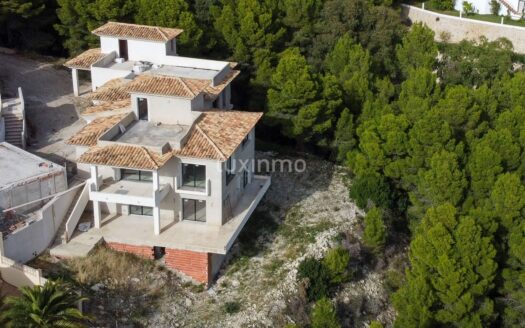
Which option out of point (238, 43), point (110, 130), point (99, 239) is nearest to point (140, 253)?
point (99, 239)

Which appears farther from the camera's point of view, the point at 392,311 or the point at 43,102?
the point at 43,102

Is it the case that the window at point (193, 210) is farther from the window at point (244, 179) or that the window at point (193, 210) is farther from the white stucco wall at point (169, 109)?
the white stucco wall at point (169, 109)

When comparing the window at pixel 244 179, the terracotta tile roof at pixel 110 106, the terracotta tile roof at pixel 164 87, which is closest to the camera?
the terracotta tile roof at pixel 164 87

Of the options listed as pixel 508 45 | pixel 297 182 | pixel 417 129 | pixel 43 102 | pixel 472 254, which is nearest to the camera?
pixel 472 254

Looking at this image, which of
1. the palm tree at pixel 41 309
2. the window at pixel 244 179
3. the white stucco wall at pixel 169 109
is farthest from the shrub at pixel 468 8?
the palm tree at pixel 41 309

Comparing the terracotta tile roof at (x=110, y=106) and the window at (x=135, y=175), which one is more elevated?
the terracotta tile roof at (x=110, y=106)

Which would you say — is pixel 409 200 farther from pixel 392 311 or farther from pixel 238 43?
pixel 238 43

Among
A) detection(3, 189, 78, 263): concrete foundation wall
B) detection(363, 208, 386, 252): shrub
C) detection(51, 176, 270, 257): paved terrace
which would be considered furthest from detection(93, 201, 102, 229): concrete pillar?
detection(363, 208, 386, 252): shrub
